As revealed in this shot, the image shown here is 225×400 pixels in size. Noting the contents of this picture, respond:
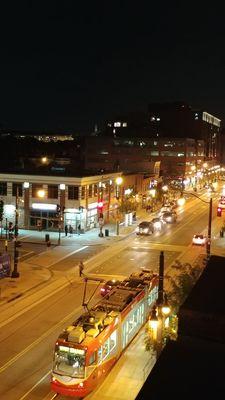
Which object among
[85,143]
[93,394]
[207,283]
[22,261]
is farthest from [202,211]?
[207,283]

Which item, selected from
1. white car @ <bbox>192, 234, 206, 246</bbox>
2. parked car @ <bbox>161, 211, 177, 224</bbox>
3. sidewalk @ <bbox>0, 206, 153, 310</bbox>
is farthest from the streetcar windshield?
parked car @ <bbox>161, 211, 177, 224</bbox>

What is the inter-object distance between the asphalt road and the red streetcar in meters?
1.62

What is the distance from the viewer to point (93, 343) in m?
21.6

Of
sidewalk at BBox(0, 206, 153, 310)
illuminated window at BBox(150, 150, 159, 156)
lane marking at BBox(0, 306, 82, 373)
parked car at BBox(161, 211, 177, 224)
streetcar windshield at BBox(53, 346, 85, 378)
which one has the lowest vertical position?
lane marking at BBox(0, 306, 82, 373)

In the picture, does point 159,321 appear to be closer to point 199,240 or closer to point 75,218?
point 199,240

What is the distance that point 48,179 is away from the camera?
67.2 meters

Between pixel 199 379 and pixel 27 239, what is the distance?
55401 mm

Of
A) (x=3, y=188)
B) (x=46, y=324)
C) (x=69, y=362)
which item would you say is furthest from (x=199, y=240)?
(x=69, y=362)

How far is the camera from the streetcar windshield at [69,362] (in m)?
21.2

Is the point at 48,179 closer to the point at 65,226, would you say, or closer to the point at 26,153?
the point at 65,226

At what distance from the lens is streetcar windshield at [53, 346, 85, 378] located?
69.4ft

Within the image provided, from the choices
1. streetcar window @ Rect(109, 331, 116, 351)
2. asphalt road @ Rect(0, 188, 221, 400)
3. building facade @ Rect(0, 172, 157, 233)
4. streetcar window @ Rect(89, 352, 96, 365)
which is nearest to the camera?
streetcar window @ Rect(89, 352, 96, 365)

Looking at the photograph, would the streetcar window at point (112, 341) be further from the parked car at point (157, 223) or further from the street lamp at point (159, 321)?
the parked car at point (157, 223)

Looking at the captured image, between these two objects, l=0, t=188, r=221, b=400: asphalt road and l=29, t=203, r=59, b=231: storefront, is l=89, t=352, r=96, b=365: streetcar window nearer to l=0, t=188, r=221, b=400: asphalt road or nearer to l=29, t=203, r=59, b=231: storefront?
l=0, t=188, r=221, b=400: asphalt road
